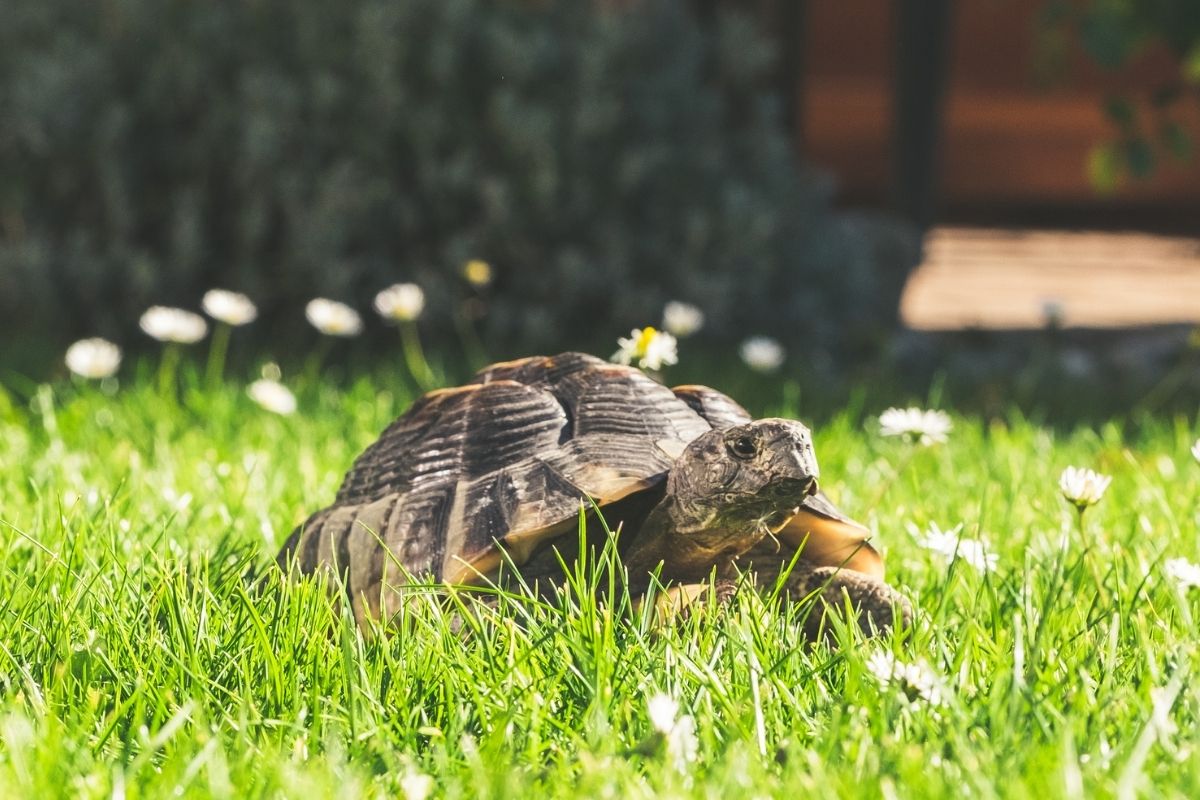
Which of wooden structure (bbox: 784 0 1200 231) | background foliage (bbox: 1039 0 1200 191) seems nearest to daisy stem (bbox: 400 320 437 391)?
background foliage (bbox: 1039 0 1200 191)

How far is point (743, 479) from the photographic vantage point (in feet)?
5.89

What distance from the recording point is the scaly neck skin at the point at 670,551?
197 centimetres

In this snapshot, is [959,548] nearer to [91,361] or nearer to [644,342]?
[644,342]

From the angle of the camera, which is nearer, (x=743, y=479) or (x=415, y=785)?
(x=415, y=785)

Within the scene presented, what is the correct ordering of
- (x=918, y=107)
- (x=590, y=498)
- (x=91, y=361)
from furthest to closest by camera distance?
(x=918, y=107), (x=91, y=361), (x=590, y=498)

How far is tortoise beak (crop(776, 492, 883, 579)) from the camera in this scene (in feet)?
6.61

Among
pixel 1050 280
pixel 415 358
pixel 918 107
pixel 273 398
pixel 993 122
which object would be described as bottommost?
pixel 1050 280

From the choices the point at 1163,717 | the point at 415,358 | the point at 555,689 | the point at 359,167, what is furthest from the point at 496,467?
the point at 359,167

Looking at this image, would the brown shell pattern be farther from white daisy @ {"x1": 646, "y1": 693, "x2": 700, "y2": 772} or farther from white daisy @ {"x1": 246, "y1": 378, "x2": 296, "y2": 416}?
white daisy @ {"x1": 246, "y1": 378, "x2": 296, "y2": 416}

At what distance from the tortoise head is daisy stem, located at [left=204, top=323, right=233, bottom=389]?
2490 mm

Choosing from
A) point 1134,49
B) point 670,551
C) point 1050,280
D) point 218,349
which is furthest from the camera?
point 1050,280

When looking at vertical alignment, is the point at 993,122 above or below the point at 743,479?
below

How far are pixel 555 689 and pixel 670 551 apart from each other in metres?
0.41

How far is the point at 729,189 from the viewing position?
532 centimetres
